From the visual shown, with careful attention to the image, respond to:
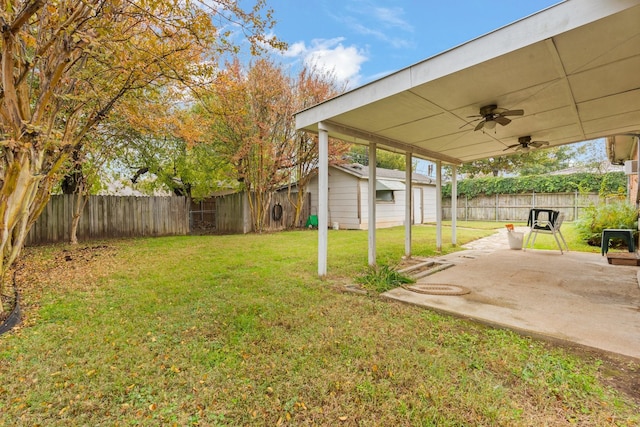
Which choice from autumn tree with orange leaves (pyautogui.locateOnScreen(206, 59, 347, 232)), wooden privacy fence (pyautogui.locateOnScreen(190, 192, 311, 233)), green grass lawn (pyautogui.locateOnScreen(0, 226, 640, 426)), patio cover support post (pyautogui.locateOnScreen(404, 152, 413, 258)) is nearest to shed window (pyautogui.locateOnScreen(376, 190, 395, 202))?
autumn tree with orange leaves (pyautogui.locateOnScreen(206, 59, 347, 232))

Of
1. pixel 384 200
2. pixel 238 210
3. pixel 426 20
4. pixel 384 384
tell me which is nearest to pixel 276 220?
pixel 238 210

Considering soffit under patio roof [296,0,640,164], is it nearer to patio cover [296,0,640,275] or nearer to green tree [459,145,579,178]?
patio cover [296,0,640,275]

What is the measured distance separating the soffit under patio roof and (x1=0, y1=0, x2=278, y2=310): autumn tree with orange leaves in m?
1.64

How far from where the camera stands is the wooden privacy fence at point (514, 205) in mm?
13415

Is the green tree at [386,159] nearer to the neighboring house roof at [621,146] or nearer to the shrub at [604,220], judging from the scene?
the neighboring house roof at [621,146]

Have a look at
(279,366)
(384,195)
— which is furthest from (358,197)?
(279,366)

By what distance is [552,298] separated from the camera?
3320 millimetres

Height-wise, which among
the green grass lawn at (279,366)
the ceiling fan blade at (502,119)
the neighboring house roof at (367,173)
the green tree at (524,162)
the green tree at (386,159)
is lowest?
the green grass lawn at (279,366)

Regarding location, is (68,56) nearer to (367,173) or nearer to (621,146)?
(367,173)

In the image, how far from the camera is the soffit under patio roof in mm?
2271

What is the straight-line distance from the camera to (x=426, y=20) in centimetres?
751

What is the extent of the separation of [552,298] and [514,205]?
14.0 m

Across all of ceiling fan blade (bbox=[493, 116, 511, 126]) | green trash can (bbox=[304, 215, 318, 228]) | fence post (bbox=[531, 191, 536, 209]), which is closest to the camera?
ceiling fan blade (bbox=[493, 116, 511, 126])

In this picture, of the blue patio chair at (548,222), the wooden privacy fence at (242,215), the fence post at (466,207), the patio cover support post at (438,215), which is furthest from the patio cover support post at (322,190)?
the fence post at (466,207)
